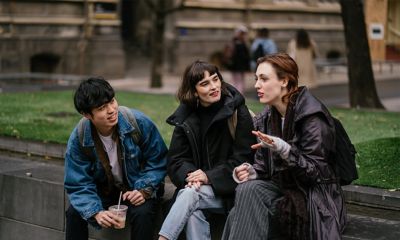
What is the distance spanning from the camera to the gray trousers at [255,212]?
4709mm

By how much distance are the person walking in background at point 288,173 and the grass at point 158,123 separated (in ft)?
4.57

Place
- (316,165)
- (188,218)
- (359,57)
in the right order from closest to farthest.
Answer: (316,165) < (188,218) < (359,57)

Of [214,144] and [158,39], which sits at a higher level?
[158,39]

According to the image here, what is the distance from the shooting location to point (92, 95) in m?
5.20

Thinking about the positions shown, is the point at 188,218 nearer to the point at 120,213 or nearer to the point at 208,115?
the point at 120,213

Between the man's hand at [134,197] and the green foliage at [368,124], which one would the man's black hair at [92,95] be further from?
the green foliage at [368,124]

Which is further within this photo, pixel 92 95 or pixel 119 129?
pixel 119 129

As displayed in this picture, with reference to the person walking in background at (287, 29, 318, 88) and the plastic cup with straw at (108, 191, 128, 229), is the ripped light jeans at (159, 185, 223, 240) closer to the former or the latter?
the plastic cup with straw at (108, 191, 128, 229)

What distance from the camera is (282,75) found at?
4828mm

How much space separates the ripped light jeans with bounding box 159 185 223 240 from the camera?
16.4 feet

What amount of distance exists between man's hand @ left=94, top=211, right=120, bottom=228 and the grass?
198cm

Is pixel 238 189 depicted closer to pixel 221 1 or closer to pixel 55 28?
pixel 55 28

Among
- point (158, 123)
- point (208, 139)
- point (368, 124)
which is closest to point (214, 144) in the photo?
point (208, 139)

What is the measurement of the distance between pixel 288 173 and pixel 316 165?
0.20 meters
